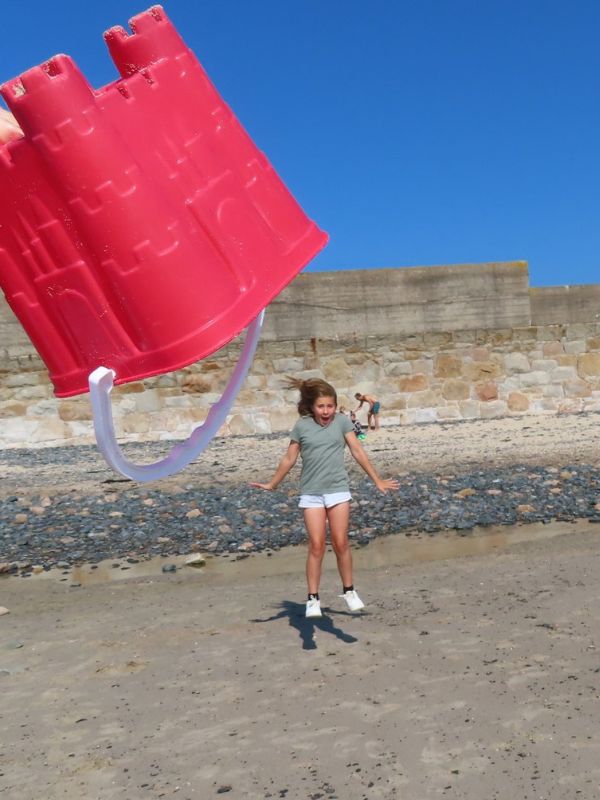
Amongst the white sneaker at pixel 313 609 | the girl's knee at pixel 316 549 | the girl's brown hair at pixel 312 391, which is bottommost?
the white sneaker at pixel 313 609

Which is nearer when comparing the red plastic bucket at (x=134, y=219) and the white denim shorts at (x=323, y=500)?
the red plastic bucket at (x=134, y=219)

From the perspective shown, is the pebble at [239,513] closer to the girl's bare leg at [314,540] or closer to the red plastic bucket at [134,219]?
the girl's bare leg at [314,540]

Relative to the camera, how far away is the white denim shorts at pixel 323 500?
5.44 metres

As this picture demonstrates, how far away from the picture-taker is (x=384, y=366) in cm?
1462

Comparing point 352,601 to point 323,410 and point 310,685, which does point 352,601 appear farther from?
point 323,410

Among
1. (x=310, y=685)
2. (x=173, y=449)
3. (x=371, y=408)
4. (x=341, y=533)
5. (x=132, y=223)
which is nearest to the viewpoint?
(x=132, y=223)

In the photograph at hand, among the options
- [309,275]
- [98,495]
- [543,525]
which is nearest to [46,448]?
[98,495]

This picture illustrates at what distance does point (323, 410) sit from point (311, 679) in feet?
5.41

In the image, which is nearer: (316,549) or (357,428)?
(316,549)

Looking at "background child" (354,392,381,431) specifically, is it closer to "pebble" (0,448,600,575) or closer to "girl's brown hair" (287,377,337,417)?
"pebble" (0,448,600,575)

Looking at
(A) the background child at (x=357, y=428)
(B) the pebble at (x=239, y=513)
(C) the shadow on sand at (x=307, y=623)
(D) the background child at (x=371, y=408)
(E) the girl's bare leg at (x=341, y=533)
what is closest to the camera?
(C) the shadow on sand at (x=307, y=623)

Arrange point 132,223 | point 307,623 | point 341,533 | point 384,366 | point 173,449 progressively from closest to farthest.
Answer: point 132,223
point 173,449
point 341,533
point 307,623
point 384,366

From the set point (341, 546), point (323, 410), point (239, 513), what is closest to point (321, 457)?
point (323, 410)

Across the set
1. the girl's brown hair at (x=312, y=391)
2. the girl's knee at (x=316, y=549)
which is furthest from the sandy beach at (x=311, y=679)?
the girl's brown hair at (x=312, y=391)
